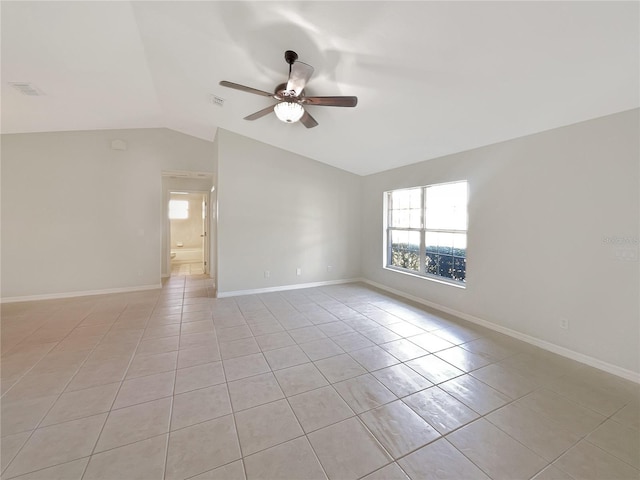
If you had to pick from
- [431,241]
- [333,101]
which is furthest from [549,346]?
[333,101]

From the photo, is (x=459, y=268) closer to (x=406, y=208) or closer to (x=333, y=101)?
(x=406, y=208)

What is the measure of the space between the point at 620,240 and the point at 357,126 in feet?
9.93

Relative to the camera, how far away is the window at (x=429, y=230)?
152 inches

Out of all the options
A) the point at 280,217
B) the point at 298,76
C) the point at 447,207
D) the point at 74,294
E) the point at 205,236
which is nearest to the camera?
the point at 298,76

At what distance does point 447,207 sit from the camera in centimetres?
402

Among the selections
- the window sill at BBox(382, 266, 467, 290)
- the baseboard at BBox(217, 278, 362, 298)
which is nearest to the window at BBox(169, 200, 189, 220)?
the baseboard at BBox(217, 278, 362, 298)

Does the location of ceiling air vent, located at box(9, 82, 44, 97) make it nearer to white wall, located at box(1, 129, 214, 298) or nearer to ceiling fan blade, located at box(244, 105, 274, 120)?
white wall, located at box(1, 129, 214, 298)

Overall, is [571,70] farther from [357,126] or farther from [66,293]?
[66,293]

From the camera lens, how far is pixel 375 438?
1635 mm

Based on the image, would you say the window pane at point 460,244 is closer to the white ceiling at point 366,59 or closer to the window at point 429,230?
the window at point 429,230

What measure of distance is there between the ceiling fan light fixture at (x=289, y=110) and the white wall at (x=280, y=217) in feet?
7.32

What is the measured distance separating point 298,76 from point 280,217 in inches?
118

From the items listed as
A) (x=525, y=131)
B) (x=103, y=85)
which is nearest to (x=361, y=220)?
(x=525, y=131)

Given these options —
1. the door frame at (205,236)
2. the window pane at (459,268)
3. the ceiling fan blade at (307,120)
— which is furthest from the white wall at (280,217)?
the window pane at (459,268)
